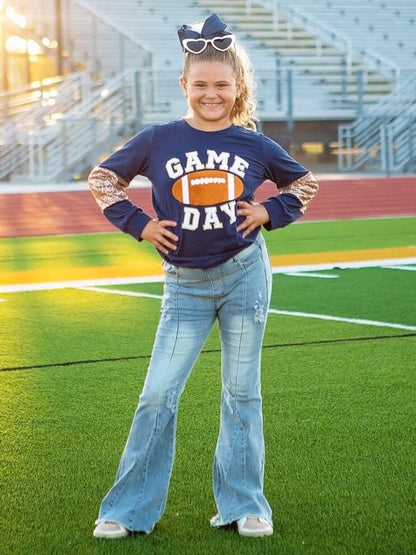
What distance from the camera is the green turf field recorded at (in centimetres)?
355

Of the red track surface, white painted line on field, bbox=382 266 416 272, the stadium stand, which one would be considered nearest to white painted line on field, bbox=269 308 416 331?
white painted line on field, bbox=382 266 416 272

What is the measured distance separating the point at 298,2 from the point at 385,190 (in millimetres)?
15933

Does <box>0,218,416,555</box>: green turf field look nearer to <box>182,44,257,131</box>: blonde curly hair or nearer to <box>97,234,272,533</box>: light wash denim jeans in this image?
<box>97,234,272,533</box>: light wash denim jeans

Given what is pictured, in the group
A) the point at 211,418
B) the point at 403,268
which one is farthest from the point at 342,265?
the point at 211,418

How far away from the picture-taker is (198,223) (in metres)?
3.32

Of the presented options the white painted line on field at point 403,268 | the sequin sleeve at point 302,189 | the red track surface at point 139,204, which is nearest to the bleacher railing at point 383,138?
the red track surface at point 139,204

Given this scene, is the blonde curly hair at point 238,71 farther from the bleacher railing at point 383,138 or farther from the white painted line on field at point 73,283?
the bleacher railing at point 383,138

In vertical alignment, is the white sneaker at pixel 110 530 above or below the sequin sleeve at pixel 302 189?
below

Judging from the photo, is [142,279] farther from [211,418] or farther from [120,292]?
[211,418]

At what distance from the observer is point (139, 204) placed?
1673 cm

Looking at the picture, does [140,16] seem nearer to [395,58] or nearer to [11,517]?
[395,58]

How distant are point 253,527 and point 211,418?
1476 mm

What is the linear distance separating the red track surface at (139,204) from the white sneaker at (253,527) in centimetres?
1116

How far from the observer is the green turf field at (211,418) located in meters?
3.55
